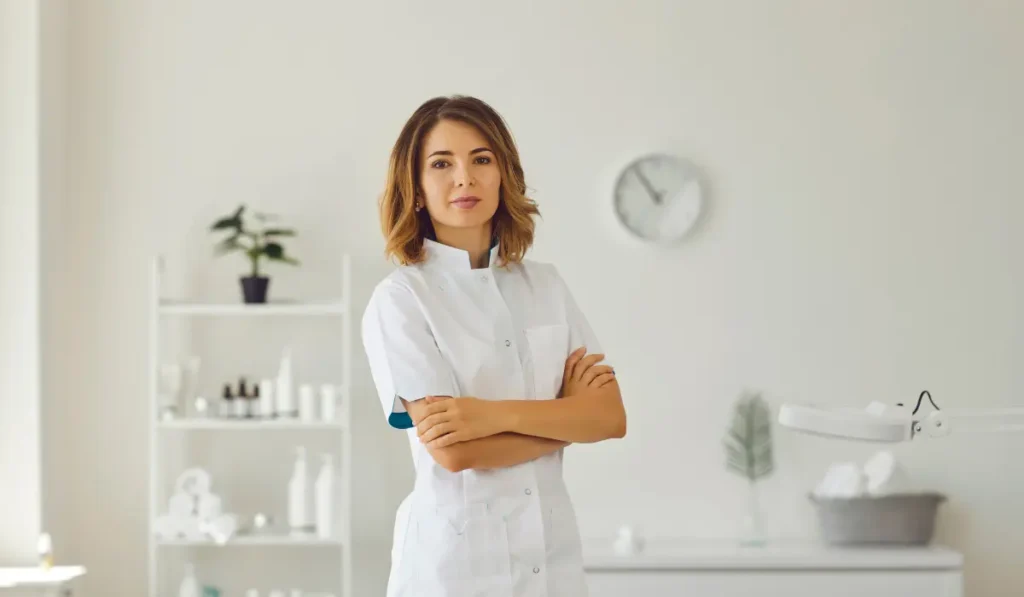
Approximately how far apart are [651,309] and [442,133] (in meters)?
1.80

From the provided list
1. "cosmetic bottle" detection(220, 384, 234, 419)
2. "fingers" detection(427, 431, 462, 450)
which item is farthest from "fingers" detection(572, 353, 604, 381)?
"cosmetic bottle" detection(220, 384, 234, 419)

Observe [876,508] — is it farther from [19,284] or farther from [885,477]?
[19,284]

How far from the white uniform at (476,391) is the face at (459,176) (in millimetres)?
61

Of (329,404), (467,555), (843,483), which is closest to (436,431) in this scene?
(467,555)

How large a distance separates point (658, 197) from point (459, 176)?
1804mm

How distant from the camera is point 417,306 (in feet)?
5.30

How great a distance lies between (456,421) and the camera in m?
1.53

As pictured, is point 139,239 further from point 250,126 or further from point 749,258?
point 749,258

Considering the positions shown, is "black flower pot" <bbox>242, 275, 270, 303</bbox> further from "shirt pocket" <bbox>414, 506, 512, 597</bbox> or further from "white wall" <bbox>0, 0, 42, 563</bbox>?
"shirt pocket" <bbox>414, 506, 512, 597</bbox>

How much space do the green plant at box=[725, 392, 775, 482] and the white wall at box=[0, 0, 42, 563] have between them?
6.42 ft

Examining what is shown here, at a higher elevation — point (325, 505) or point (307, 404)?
point (307, 404)

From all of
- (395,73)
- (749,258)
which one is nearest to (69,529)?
(395,73)

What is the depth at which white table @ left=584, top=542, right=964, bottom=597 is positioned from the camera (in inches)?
115

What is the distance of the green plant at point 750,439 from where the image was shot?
324cm
